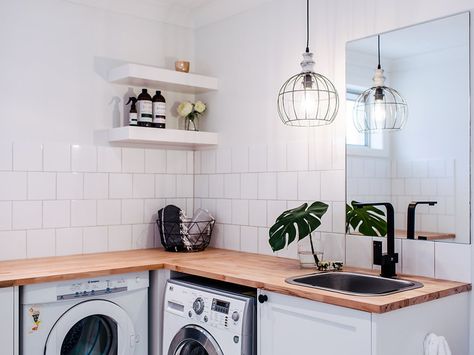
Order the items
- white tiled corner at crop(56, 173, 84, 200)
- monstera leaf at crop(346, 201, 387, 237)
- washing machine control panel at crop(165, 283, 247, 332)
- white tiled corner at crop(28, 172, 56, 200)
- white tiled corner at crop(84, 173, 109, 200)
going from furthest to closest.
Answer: white tiled corner at crop(84, 173, 109, 200), white tiled corner at crop(56, 173, 84, 200), white tiled corner at crop(28, 172, 56, 200), monstera leaf at crop(346, 201, 387, 237), washing machine control panel at crop(165, 283, 247, 332)

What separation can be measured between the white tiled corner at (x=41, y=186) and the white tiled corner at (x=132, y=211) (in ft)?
1.52

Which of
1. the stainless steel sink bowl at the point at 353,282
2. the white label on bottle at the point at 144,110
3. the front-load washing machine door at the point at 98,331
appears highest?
the white label on bottle at the point at 144,110

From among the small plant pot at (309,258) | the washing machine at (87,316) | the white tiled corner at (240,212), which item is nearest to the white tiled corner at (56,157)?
the washing machine at (87,316)

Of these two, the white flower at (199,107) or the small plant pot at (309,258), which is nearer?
the small plant pot at (309,258)

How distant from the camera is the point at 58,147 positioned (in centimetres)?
309

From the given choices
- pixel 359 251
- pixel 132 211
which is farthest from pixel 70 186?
pixel 359 251

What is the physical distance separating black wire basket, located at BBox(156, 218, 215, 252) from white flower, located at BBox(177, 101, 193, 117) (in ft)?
2.31

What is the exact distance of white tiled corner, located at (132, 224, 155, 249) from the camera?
3402 millimetres

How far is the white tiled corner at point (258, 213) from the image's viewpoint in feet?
10.5

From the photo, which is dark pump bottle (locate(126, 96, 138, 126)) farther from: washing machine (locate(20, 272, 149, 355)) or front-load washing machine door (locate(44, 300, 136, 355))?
front-load washing machine door (locate(44, 300, 136, 355))

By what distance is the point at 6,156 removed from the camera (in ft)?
9.53

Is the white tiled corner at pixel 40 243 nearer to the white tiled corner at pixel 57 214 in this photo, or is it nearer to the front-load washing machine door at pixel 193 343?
the white tiled corner at pixel 57 214

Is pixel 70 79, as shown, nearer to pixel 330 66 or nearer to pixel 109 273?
pixel 109 273

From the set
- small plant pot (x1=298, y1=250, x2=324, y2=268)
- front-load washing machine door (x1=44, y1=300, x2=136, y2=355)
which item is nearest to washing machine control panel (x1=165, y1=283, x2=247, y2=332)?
front-load washing machine door (x1=44, y1=300, x2=136, y2=355)
